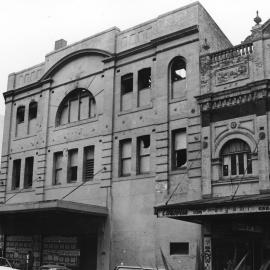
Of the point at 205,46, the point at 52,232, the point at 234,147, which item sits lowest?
the point at 52,232

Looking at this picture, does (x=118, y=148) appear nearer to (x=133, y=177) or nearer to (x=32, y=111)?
(x=133, y=177)

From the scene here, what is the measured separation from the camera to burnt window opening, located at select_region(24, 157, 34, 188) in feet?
95.5

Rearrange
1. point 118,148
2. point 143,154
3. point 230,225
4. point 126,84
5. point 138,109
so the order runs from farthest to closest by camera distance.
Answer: point 126,84 → point 118,148 → point 138,109 → point 143,154 → point 230,225

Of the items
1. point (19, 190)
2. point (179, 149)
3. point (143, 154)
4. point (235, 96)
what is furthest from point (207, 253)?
point (19, 190)

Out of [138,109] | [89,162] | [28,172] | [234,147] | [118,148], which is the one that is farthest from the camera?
[28,172]

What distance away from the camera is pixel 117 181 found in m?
23.8

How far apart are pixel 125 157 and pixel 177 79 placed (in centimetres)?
485

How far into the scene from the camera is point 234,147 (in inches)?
791

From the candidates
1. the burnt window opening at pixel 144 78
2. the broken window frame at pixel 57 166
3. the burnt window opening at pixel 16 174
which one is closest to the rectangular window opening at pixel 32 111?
the burnt window opening at pixel 16 174

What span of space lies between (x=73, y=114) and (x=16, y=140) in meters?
5.21

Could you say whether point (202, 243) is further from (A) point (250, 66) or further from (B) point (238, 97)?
(A) point (250, 66)

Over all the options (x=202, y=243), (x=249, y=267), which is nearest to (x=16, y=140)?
(x=202, y=243)

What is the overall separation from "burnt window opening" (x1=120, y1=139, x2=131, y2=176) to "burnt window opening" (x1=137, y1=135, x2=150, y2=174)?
715mm

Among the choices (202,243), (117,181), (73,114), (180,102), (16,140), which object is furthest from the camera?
(16,140)
